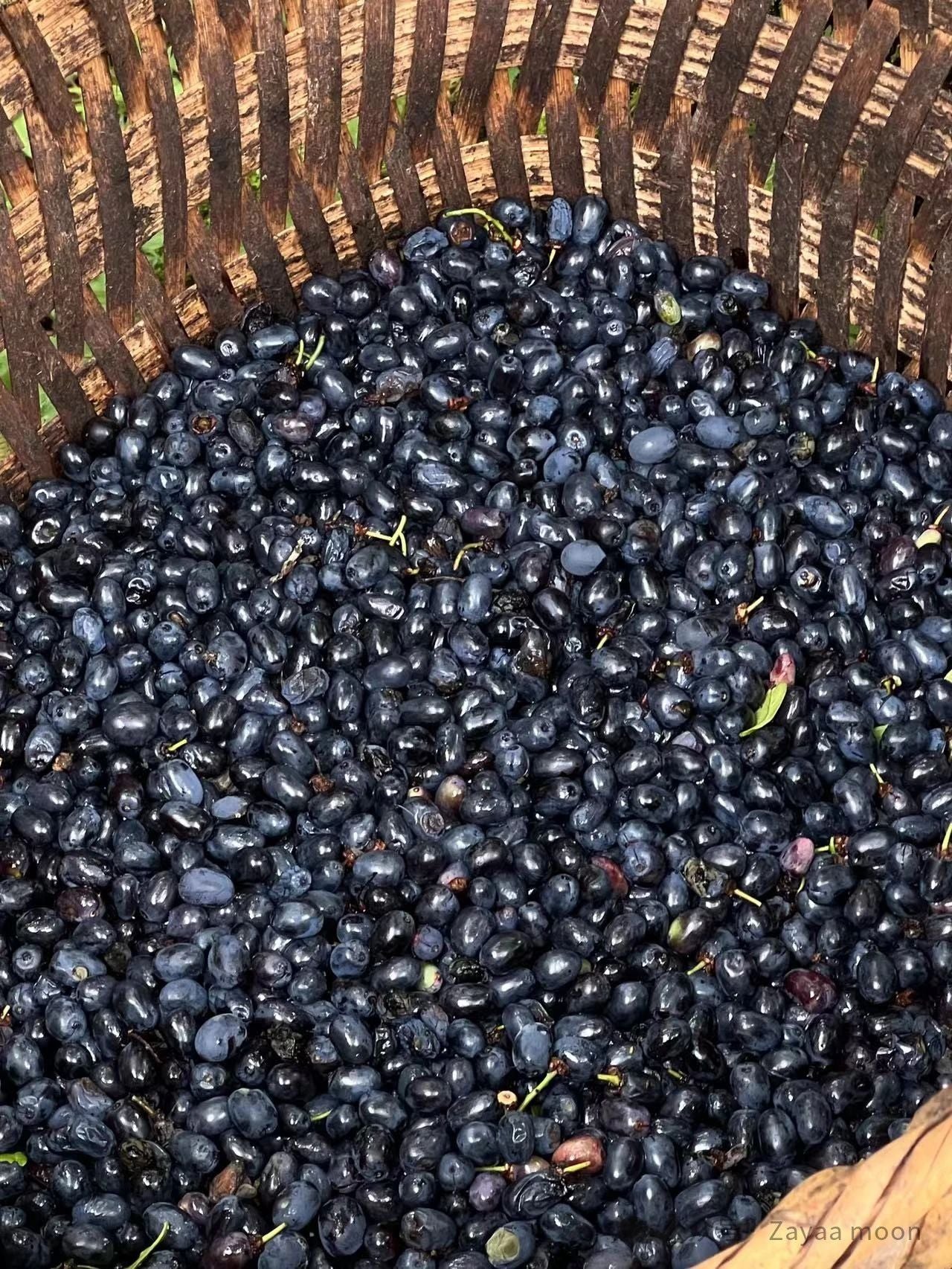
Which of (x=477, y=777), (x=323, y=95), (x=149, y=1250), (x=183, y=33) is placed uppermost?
(x=183, y=33)

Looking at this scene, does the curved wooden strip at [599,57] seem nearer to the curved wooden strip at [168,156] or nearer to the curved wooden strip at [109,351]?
the curved wooden strip at [168,156]

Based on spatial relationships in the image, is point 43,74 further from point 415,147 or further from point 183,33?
point 415,147

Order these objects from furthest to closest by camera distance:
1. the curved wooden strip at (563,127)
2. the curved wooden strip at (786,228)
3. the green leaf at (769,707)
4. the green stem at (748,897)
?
1. the curved wooden strip at (563,127)
2. the curved wooden strip at (786,228)
3. the green leaf at (769,707)
4. the green stem at (748,897)

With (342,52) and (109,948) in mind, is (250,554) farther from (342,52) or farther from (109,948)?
(342,52)

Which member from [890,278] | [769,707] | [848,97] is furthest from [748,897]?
[848,97]

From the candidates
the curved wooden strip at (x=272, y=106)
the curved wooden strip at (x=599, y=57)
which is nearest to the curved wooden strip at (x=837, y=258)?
the curved wooden strip at (x=599, y=57)

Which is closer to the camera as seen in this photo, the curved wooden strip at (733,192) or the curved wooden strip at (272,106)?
the curved wooden strip at (272,106)

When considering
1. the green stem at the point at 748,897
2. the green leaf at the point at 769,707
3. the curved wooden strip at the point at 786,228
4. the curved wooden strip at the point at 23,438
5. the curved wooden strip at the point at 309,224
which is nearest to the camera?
the green stem at the point at 748,897
